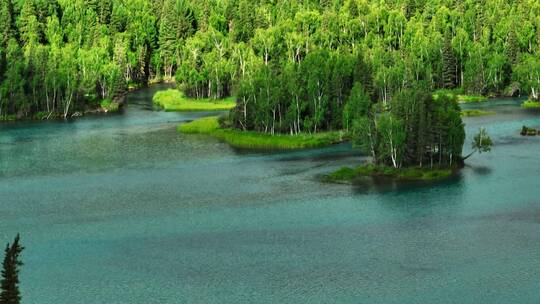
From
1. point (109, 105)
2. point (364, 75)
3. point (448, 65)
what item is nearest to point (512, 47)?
point (448, 65)

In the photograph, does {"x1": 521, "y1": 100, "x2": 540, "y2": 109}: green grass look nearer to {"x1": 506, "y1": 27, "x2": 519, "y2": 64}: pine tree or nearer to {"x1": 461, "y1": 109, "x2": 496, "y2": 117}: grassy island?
{"x1": 461, "y1": 109, "x2": 496, "y2": 117}: grassy island

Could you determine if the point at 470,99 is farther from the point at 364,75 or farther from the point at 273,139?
the point at 273,139

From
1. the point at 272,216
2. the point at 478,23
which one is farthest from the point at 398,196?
the point at 478,23

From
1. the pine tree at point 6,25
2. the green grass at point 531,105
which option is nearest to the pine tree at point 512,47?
the green grass at point 531,105

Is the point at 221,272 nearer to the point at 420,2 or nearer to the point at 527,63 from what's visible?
the point at 527,63

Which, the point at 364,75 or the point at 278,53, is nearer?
the point at 364,75

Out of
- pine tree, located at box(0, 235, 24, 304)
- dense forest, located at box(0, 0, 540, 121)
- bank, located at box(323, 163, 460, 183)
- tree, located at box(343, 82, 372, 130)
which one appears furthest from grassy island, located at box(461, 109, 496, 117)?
pine tree, located at box(0, 235, 24, 304)
